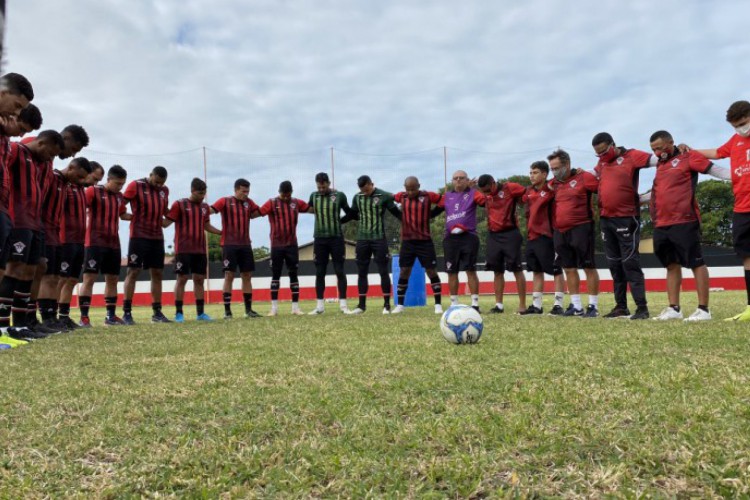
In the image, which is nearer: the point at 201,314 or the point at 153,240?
the point at 153,240

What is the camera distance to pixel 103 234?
6758 millimetres

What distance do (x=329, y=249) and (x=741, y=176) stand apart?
5629 mm

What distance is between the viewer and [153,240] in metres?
7.30

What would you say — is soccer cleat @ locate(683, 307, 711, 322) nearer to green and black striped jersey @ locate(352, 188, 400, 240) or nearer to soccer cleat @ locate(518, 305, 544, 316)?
soccer cleat @ locate(518, 305, 544, 316)

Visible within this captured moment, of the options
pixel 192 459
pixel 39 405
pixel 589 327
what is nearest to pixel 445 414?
pixel 192 459

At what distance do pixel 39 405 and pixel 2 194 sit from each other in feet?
8.82

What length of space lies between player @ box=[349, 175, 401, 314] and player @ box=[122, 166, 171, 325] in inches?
120

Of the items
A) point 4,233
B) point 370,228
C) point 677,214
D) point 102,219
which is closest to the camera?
point 4,233

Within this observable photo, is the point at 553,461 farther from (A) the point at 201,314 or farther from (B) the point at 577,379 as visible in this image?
(A) the point at 201,314

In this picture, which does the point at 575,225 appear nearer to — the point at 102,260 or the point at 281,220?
the point at 281,220

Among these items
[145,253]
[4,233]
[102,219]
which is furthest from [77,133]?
[145,253]

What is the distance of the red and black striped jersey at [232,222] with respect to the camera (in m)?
8.08

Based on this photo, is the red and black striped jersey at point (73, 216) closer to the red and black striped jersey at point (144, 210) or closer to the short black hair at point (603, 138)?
the red and black striped jersey at point (144, 210)

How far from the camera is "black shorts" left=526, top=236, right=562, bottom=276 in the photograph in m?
7.09
